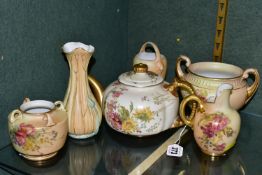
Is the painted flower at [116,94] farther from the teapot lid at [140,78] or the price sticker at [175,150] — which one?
the price sticker at [175,150]

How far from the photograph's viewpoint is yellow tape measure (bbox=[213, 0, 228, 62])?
3.10ft

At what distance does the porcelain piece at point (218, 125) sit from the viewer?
72 centimetres

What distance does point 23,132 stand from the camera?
26.2 inches

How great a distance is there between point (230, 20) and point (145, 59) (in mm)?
261

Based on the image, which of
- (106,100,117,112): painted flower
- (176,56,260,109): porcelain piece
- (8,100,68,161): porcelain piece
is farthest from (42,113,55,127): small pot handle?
(176,56,260,109): porcelain piece

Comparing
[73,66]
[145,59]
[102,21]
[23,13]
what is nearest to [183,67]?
[145,59]

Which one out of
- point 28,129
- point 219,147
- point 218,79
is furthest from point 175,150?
point 28,129

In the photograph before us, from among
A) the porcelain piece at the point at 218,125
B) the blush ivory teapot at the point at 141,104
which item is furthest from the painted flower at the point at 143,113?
the porcelain piece at the point at 218,125

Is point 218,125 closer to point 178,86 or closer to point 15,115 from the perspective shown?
point 178,86

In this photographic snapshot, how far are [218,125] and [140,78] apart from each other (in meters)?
0.21

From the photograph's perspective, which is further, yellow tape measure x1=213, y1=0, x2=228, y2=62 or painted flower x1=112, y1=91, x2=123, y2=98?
yellow tape measure x1=213, y1=0, x2=228, y2=62

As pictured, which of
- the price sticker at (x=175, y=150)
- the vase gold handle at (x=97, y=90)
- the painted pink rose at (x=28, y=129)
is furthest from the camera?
the vase gold handle at (x=97, y=90)

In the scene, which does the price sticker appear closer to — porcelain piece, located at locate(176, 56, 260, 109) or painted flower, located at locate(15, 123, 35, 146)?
porcelain piece, located at locate(176, 56, 260, 109)

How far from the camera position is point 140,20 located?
3.59ft
